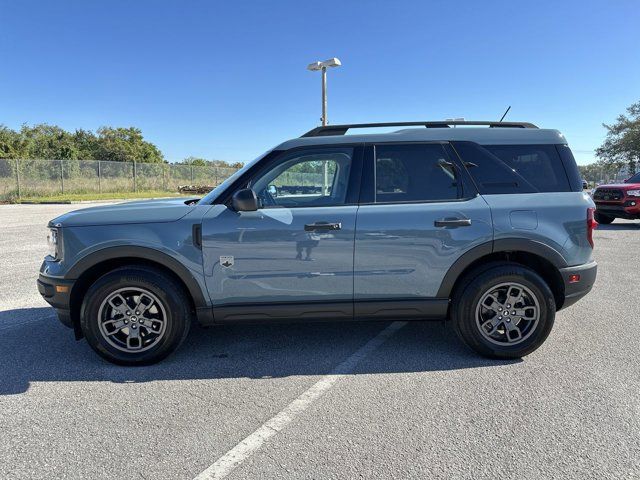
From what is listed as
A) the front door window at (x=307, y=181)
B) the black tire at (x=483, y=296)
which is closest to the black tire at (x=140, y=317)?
the front door window at (x=307, y=181)

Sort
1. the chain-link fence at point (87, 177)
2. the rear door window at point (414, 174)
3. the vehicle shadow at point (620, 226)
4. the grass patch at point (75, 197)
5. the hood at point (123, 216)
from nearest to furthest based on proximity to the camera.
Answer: the hood at point (123, 216) < the rear door window at point (414, 174) < the vehicle shadow at point (620, 226) < the grass patch at point (75, 197) < the chain-link fence at point (87, 177)

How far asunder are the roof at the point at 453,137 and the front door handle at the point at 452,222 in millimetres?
711

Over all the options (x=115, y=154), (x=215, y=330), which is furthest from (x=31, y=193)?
(x=215, y=330)

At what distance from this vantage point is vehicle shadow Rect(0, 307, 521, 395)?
3.52 metres

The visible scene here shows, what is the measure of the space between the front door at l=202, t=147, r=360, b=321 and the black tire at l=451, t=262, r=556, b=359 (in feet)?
3.05

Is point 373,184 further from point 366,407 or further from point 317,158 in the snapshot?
point 366,407

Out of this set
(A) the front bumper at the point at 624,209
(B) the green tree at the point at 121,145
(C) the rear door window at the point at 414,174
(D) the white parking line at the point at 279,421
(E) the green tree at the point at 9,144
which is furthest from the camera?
(B) the green tree at the point at 121,145

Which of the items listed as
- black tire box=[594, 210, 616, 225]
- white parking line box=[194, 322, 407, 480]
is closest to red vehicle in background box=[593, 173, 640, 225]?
black tire box=[594, 210, 616, 225]

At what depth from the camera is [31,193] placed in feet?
85.2

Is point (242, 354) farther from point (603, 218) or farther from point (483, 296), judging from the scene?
point (603, 218)

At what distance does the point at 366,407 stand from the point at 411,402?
320 millimetres

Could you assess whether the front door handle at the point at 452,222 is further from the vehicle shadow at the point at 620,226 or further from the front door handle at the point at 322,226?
the vehicle shadow at the point at 620,226

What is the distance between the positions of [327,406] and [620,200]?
44.9 feet

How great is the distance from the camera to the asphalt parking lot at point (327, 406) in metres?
2.42
